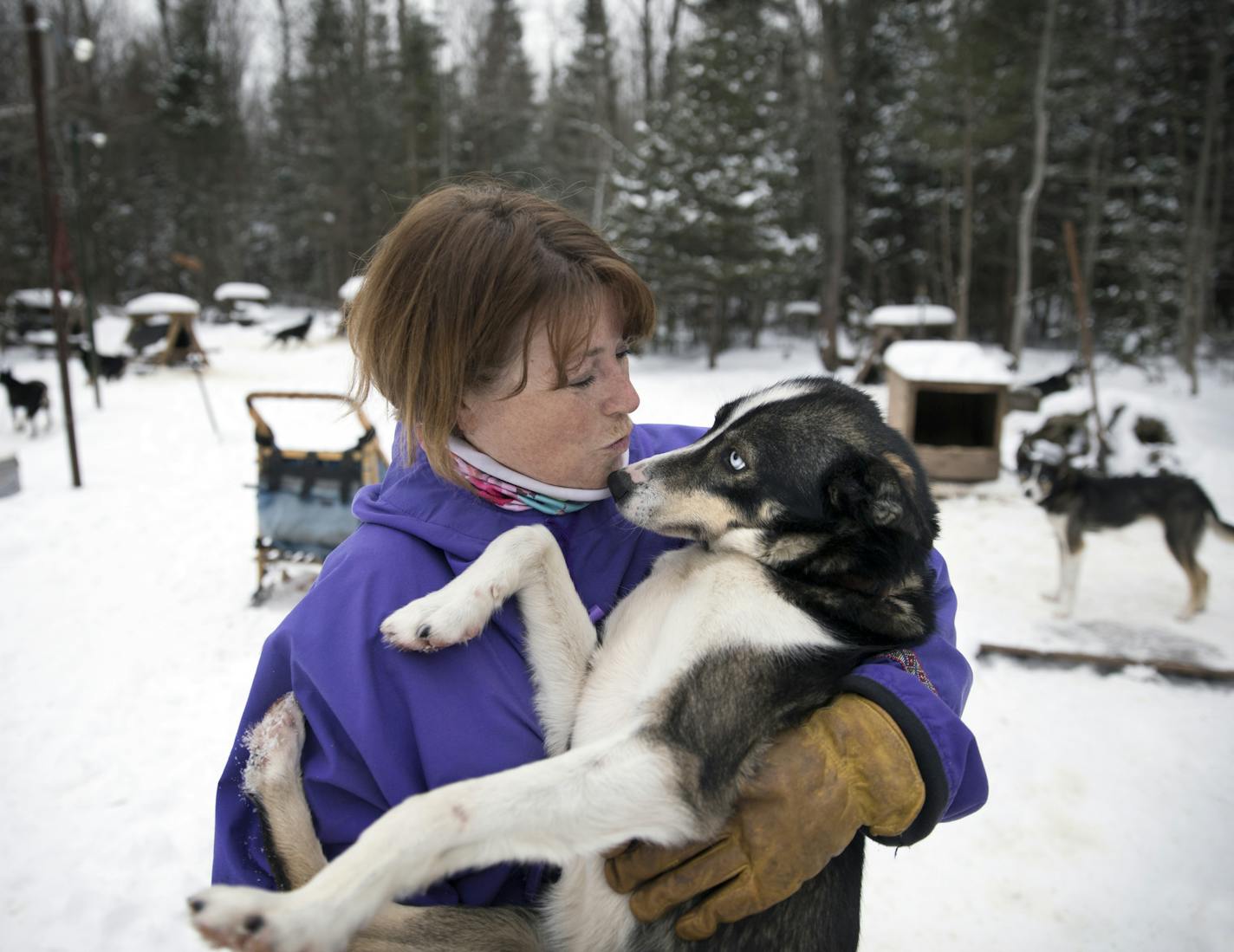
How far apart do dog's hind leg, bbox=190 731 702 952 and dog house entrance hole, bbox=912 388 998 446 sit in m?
10.2

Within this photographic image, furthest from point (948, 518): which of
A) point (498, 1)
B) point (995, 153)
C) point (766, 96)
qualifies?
point (498, 1)

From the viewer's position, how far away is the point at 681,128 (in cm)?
1867

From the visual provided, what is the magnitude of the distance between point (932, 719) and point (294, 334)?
25.4 metres

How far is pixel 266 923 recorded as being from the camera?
1233 mm

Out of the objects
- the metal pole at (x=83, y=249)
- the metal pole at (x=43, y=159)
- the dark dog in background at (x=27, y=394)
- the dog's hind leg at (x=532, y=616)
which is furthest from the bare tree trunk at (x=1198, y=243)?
the dark dog in background at (x=27, y=394)

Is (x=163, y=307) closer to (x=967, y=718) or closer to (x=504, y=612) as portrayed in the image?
(x=967, y=718)

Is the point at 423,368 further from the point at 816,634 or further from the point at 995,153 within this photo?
the point at 995,153

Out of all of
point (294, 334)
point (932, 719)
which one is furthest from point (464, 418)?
point (294, 334)

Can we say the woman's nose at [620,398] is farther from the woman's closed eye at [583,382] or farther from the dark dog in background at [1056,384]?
the dark dog in background at [1056,384]

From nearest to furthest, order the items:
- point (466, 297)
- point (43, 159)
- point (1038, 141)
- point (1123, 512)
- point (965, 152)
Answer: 1. point (466, 297)
2. point (1123, 512)
3. point (43, 159)
4. point (1038, 141)
5. point (965, 152)

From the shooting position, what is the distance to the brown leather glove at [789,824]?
1563 mm

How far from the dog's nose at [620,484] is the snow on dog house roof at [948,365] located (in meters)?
8.86

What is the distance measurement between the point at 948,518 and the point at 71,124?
1694 cm

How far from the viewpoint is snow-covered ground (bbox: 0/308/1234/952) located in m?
3.36
